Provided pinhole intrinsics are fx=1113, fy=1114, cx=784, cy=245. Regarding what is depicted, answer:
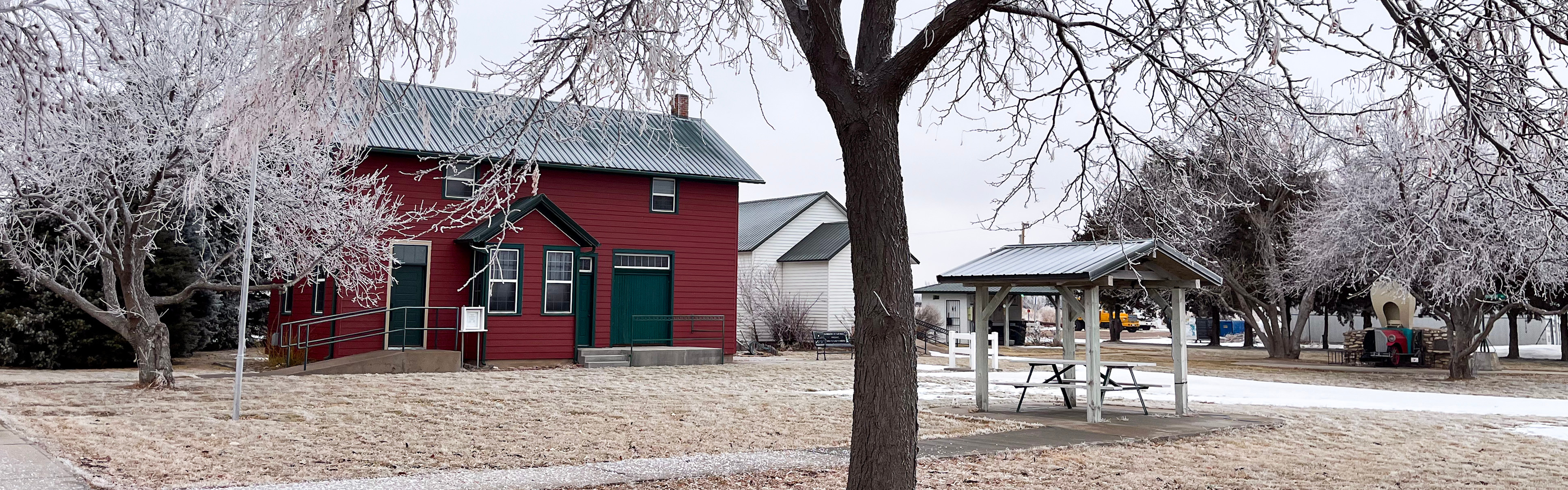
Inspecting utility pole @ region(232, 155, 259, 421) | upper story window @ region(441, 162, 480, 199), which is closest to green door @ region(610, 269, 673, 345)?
upper story window @ region(441, 162, 480, 199)

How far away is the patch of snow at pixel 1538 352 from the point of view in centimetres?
3572

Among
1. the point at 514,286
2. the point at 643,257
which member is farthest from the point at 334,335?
the point at 643,257

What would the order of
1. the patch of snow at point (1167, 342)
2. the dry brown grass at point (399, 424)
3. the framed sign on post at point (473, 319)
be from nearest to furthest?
the dry brown grass at point (399, 424), the framed sign on post at point (473, 319), the patch of snow at point (1167, 342)

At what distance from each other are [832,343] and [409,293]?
41.0 ft

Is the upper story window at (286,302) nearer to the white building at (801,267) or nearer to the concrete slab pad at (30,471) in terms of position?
the white building at (801,267)

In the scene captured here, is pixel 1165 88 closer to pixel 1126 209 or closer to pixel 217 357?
pixel 1126 209

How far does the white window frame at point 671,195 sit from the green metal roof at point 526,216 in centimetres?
227

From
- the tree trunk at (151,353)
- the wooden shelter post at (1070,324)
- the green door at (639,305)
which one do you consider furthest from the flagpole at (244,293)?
the green door at (639,305)

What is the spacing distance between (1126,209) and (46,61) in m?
6.79

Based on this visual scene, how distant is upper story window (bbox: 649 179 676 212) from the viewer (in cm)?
2470

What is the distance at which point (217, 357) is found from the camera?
24391 millimetres

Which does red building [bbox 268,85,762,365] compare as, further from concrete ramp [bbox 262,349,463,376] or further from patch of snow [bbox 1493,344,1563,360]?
patch of snow [bbox 1493,344,1563,360]

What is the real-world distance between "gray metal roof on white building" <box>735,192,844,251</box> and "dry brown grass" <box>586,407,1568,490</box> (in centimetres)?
2459

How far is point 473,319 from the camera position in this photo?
20.5 m
